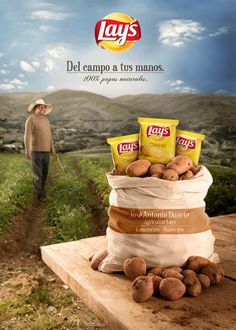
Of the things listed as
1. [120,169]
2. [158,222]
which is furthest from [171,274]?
[120,169]

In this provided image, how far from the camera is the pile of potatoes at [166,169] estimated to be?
5.13ft

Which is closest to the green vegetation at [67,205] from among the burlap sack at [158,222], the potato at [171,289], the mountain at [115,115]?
the mountain at [115,115]

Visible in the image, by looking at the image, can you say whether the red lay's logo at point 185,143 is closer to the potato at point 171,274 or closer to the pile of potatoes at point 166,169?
the pile of potatoes at point 166,169

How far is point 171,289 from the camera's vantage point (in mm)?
1379

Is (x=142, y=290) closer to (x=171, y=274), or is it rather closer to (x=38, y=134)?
(x=171, y=274)

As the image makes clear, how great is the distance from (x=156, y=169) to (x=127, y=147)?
0.14 meters

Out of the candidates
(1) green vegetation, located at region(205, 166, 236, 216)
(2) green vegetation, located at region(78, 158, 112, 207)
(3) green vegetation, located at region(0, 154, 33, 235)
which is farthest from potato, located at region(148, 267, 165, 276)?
(1) green vegetation, located at region(205, 166, 236, 216)

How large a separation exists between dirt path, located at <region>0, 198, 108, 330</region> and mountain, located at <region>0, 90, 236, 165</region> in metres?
0.74

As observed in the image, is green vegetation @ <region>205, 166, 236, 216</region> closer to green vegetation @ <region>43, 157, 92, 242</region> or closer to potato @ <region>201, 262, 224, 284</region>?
green vegetation @ <region>43, 157, 92, 242</region>

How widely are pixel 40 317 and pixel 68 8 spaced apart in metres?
2.50

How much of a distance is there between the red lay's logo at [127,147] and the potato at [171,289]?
469 millimetres


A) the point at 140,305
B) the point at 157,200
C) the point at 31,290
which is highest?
the point at 157,200

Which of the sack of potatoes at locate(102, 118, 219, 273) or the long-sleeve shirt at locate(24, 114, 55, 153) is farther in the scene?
the long-sleeve shirt at locate(24, 114, 55, 153)

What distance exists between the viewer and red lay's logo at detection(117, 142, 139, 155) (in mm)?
1649
